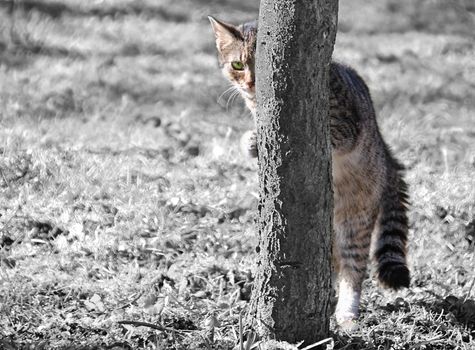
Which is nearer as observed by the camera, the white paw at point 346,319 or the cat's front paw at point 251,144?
the white paw at point 346,319

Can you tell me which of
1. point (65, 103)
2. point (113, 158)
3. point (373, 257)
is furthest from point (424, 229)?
point (65, 103)

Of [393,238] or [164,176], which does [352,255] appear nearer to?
[393,238]

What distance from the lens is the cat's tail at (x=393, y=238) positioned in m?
4.18

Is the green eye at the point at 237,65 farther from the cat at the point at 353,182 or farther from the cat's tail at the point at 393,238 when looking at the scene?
the cat's tail at the point at 393,238

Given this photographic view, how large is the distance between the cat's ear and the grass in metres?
0.98

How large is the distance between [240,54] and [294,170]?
144 cm

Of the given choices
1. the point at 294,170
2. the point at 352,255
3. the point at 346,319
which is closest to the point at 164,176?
the point at 352,255

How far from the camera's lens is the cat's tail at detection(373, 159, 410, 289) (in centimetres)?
418

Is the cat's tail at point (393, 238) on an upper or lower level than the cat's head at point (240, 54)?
lower

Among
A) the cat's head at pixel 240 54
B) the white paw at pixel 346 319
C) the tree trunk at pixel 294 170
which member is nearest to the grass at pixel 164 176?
the white paw at pixel 346 319

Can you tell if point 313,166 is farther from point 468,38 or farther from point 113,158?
point 468,38

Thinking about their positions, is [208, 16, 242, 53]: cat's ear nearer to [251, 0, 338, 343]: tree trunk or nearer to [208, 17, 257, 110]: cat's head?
[208, 17, 257, 110]: cat's head

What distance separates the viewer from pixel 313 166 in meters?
3.23

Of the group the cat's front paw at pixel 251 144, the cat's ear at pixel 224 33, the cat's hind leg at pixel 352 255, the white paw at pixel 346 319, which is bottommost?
the white paw at pixel 346 319
